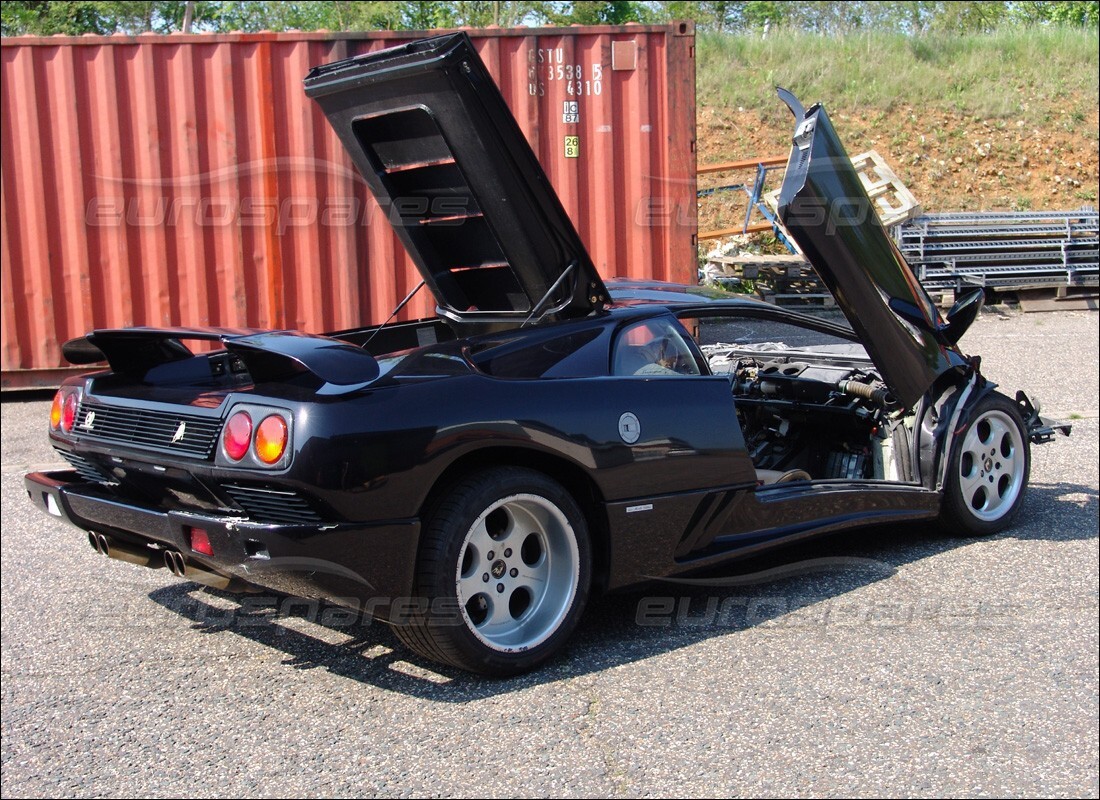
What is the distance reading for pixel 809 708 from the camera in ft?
11.4

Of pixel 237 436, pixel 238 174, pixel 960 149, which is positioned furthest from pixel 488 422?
pixel 960 149

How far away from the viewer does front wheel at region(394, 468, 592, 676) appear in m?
3.53

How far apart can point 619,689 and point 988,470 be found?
2.49 m

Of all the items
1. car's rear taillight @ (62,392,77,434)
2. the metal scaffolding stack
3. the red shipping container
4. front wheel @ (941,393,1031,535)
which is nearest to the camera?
car's rear taillight @ (62,392,77,434)

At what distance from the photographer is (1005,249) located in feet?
47.1

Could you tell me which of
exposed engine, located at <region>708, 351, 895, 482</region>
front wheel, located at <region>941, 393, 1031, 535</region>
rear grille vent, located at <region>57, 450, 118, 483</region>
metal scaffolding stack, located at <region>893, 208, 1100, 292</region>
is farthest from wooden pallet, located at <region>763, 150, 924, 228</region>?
rear grille vent, located at <region>57, 450, 118, 483</region>

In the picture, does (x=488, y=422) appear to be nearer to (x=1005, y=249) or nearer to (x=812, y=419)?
(x=812, y=419)

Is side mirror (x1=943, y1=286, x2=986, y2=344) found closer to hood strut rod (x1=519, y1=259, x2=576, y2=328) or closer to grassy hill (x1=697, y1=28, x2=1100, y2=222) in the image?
hood strut rod (x1=519, y1=259, x2=576, y2=328)

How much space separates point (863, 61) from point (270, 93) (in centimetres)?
1658

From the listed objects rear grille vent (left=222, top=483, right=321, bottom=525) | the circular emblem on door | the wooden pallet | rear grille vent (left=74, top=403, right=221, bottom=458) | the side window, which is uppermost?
the wooden pallet

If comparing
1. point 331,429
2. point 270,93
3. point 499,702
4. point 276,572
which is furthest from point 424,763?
point 270,93

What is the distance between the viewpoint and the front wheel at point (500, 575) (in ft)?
11.6

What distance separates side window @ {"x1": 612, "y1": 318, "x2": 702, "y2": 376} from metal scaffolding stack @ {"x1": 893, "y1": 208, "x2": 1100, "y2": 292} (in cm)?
1055

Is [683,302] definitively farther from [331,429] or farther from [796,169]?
[331,429]
